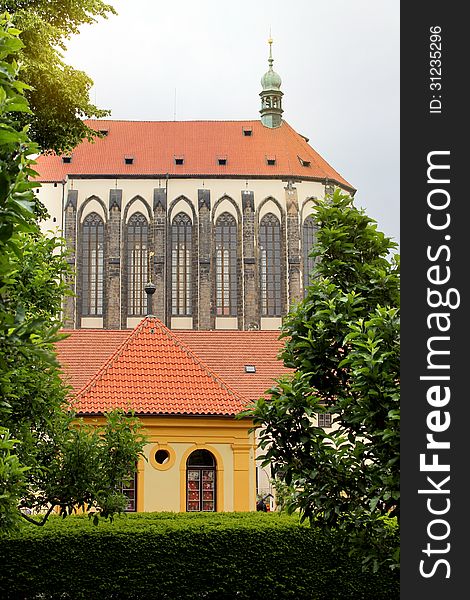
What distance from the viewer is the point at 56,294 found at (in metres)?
14.6

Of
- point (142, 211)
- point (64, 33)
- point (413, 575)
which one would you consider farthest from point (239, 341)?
point (142, 211)

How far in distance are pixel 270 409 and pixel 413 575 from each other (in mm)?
4006

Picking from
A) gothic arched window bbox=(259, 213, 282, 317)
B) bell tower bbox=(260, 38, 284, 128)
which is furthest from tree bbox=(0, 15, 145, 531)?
bell tower bbox=(260, 38, 284, 128)

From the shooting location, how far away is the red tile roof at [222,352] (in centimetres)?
2927

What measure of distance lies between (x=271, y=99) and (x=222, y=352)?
4765 centimetres

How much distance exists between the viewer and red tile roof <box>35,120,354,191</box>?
66875 millimetres

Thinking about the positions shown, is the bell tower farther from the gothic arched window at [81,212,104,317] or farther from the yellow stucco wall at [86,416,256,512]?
the yellow stucco wall at [86,416,256,512]

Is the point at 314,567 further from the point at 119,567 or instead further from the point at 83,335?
the point at 83,335

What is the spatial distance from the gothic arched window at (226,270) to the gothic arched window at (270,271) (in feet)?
5.96

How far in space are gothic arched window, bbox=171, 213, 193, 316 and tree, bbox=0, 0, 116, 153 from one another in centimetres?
4342

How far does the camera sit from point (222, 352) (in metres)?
31.1

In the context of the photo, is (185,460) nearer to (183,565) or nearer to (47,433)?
(183,565)

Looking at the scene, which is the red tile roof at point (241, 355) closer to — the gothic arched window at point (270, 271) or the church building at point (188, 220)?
the church building at point (188, 220)

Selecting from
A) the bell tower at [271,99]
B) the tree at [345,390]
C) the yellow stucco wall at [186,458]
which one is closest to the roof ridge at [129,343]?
the yellow stucco wall at [186,458]
